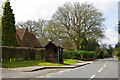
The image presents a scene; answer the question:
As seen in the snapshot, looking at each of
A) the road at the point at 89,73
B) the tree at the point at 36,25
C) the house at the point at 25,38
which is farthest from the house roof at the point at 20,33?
the road at the point at 89,73

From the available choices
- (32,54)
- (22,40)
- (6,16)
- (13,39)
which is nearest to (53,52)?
(32,54)

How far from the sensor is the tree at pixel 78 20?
1897 inches

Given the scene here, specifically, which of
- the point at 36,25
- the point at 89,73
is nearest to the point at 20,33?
the point at 36,25

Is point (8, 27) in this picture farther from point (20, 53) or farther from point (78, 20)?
point (78, 20)

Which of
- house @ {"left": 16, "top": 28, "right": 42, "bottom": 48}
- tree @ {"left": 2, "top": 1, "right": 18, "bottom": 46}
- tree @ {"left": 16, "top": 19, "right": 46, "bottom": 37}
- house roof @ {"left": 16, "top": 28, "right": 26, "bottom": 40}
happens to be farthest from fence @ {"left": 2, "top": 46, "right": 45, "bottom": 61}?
tree @ {"left": 16, "top": 19, "right": 46, "bottom": 37}

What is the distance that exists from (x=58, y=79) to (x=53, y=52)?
16307 mm

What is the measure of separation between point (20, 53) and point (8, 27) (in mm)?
6199

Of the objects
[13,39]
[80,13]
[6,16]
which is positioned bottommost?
[13,39]

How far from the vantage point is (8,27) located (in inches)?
1129

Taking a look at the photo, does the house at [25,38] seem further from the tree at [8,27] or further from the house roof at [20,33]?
the tree at [8,27]

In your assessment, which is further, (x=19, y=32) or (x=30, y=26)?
(x=30, y=26)

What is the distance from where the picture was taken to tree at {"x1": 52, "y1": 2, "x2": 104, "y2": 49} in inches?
1897

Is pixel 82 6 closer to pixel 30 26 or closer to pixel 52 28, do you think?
pixel 52 28

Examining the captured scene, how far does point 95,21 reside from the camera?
48875 millimetres
